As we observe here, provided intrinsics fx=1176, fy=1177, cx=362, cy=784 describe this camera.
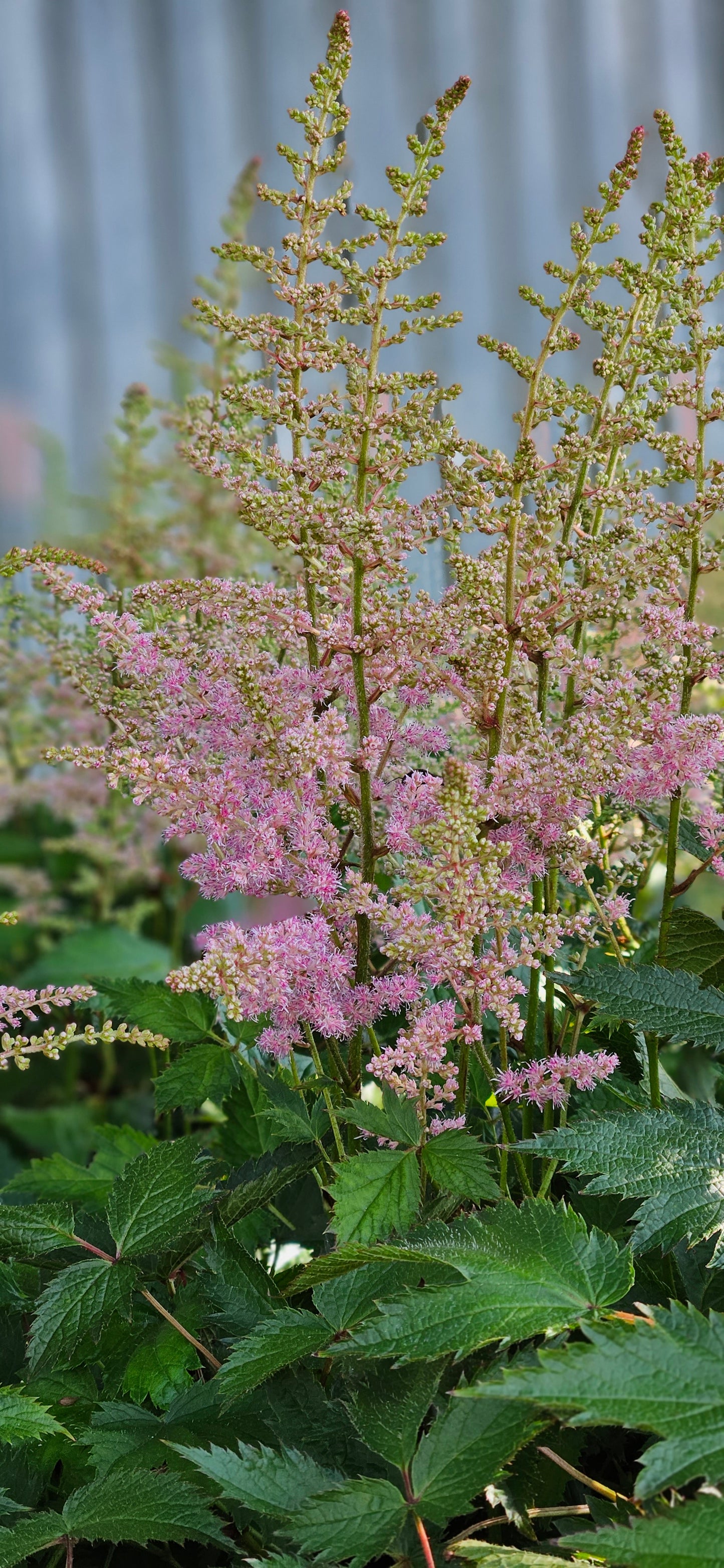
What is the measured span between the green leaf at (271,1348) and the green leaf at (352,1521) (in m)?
0.06

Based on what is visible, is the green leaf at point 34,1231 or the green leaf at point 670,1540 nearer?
the green leaf at point 670,1540

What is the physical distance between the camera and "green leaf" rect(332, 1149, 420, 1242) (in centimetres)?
50

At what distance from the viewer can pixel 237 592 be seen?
1.96ft

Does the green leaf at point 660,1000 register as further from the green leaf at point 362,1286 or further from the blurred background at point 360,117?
the blurred background at point 360,117

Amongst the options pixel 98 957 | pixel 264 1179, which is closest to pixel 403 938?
pixel 264 1179

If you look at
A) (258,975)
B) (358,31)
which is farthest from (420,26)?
(258,975)

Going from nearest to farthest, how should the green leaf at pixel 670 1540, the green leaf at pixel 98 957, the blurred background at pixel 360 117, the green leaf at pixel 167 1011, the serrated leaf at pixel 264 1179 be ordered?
the green leaf at pixel 670 1540
the serrated leaf at pixel 264 1179
the green leaf at pixel 167 1011
the green leaf at pixel 98 957
the blurred background at pixel 360 117

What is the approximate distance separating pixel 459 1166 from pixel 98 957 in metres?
1.46

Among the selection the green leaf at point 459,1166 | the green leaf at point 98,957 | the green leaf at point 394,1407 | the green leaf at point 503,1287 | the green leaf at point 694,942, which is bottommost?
the green leaf at point 98,957

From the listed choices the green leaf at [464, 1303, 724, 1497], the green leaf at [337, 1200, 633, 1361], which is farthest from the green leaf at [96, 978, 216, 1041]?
the green leaf at [464, 1303, 724, 1497]

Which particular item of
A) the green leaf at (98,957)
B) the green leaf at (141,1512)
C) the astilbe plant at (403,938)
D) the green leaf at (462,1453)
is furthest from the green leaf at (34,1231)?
the green leaf at (98,957)

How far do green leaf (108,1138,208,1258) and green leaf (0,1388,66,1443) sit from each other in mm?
70

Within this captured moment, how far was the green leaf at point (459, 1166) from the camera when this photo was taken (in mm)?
508

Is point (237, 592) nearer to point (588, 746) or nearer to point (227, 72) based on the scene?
point (588, 746)
